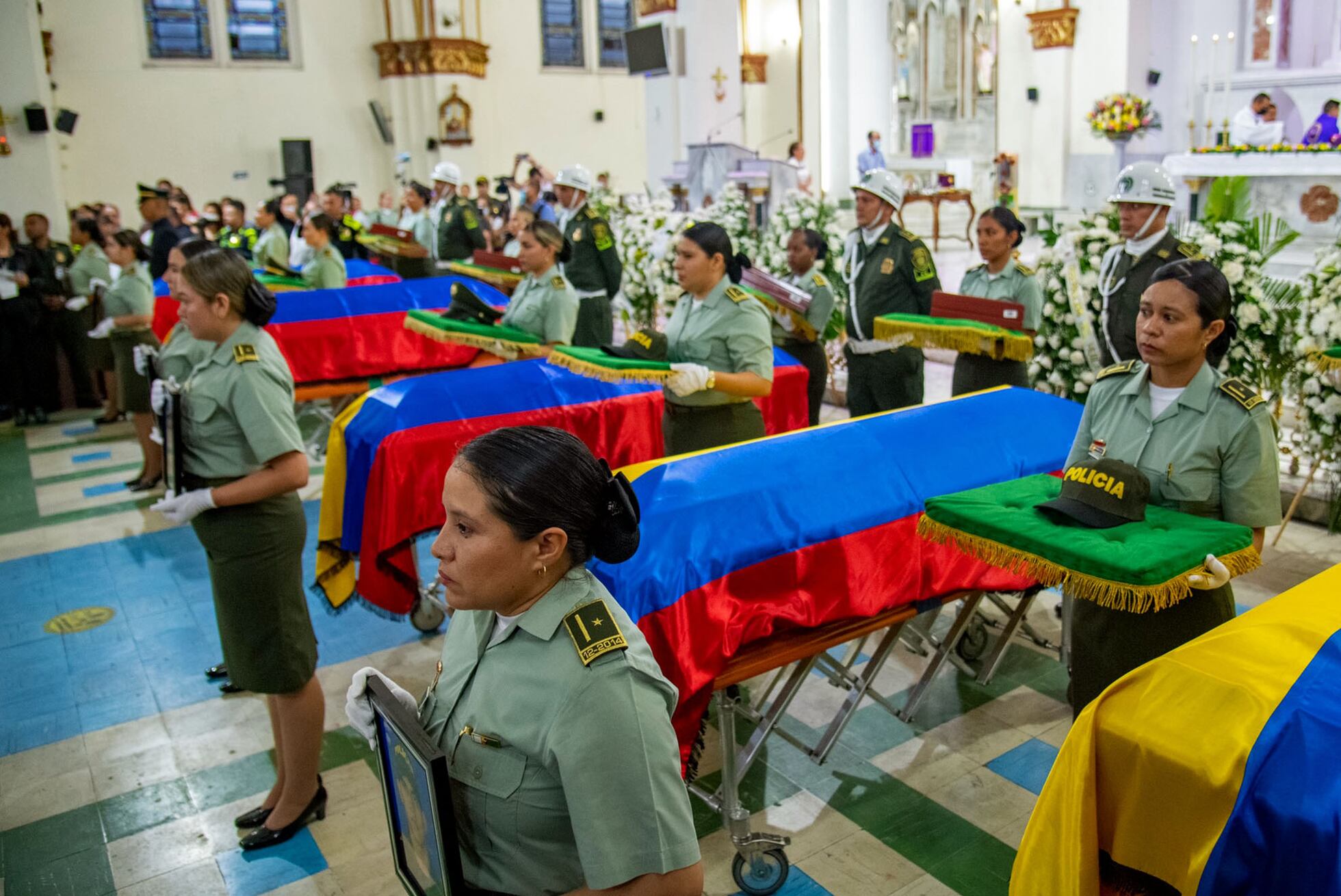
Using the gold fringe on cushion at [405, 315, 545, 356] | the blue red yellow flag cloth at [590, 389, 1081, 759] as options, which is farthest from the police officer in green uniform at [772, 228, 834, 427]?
the blue red yellow flag cloth at [590, 389, 1081, 759]

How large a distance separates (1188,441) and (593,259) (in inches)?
223

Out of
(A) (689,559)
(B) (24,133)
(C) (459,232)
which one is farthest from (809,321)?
(B) (24,133)

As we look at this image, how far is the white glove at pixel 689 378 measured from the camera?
3.89 meters

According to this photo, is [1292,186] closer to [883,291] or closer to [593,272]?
[883,291]

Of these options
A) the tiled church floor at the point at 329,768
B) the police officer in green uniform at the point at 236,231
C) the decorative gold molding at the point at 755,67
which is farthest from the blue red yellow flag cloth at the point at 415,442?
the decorative gold molding at the point at 755,67

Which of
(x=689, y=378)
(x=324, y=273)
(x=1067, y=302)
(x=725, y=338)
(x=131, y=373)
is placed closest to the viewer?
(x=689, y=378)

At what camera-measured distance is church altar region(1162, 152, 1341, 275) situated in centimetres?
917

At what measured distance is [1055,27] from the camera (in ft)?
49.2

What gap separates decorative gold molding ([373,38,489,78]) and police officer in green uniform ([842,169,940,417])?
15.7m

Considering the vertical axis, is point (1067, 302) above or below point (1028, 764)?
above

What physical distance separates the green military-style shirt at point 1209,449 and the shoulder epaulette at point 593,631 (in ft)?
5.32

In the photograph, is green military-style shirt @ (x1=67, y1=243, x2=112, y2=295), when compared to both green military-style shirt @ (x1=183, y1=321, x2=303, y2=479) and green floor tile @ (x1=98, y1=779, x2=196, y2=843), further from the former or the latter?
green military-style shirt @ (x1=183, y1=321, x2=303, y2=479)

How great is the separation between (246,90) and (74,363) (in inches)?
426

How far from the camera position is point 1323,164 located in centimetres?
907
